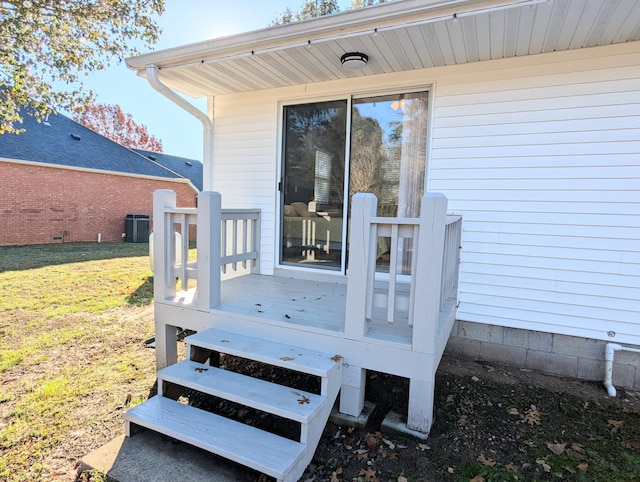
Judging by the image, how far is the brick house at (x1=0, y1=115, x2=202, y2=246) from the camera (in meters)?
12.0

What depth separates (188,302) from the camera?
115 inches

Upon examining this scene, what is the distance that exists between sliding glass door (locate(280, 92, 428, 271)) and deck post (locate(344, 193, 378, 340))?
1559mm

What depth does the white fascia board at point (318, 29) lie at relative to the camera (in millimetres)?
2436

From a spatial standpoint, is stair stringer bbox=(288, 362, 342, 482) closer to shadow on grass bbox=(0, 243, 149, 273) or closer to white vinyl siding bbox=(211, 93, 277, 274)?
white vinyl siding bbox=(211, 93, 277, 274)

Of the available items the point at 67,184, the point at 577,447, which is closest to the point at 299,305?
the point at 577,447

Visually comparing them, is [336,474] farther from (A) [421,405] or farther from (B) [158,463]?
(B) [158,463]

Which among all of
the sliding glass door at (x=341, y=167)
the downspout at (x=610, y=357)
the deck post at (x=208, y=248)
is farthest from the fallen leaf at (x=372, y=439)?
the downspout at (x=610, y=357)

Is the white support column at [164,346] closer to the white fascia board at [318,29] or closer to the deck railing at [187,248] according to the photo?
the deck railing at [187,248]

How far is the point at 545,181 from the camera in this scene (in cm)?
307

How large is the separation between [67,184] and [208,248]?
45.1 feet

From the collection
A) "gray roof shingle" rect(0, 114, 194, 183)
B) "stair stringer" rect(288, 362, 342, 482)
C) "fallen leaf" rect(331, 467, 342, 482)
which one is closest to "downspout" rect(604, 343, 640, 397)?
"stair stringer" rect(288, 362, 342, 482)

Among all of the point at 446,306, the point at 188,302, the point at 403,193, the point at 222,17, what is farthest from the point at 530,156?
the point at 222,17

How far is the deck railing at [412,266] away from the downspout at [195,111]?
276 centimetres

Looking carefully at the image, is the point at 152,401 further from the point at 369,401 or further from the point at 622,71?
the point at 622,71
